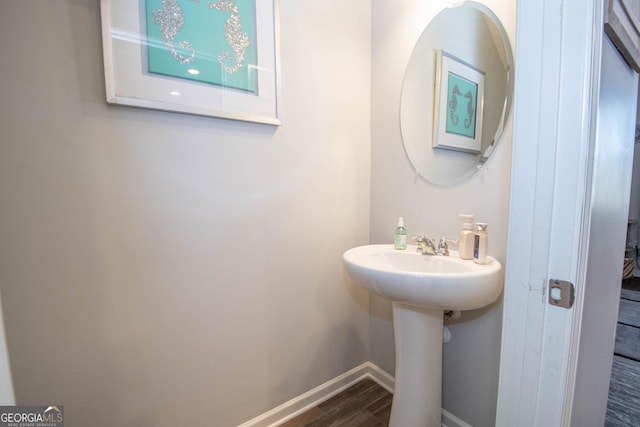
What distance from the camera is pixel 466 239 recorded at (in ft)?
3.20

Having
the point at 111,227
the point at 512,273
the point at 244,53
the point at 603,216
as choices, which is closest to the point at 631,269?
the point at 603,216

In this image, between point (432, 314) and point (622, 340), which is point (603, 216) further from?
point (622, 340)

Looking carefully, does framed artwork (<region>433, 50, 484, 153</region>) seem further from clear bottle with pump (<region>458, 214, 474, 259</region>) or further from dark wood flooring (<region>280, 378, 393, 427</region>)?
dark wood flooring (<region>280, 378, 393, 427</region>)

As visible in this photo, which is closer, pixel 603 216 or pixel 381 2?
pixel 603 216

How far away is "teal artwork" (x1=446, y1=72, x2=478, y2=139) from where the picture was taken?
108 centimetres

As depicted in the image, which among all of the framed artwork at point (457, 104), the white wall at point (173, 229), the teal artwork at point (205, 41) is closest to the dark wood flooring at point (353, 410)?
the white wall at point (173, 229)

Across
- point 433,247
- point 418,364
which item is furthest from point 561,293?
point 418,364

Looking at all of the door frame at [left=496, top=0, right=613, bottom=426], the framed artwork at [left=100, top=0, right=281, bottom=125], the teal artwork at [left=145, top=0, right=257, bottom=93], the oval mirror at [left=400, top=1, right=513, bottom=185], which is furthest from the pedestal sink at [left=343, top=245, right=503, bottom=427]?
the teal artwork at [left=145, top=0, right=257, bottom=93]

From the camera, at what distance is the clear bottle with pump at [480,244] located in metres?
0.94

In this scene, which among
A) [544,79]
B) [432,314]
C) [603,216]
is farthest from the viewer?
[432,314]

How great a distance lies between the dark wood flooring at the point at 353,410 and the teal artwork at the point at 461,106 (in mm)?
1336

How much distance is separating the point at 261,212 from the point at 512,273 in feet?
2.91

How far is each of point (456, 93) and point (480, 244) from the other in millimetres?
643

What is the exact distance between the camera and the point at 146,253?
92 cm
